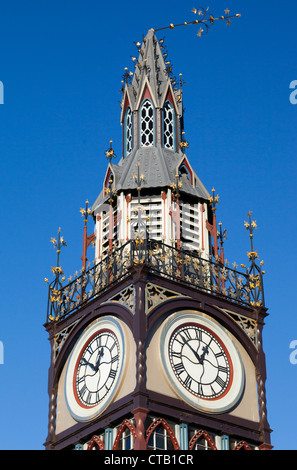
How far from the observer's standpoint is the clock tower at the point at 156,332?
47125 mm

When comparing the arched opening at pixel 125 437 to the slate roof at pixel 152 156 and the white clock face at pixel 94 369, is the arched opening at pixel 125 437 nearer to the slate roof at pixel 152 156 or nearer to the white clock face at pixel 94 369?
the white clock face at pixel 94 369

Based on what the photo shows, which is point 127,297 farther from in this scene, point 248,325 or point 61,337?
point 248,325

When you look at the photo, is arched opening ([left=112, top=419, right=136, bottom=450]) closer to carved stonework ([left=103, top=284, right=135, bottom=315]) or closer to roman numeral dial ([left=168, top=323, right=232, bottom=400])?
roman numeral dial ([left=168, top=323, right=232, bottom=400])

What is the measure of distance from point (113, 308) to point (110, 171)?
8.69 meters

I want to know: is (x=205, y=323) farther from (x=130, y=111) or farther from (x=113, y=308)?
(x=130, y=111)

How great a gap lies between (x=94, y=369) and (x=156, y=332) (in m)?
2.95

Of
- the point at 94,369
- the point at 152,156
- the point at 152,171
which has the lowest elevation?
the point at 94,369

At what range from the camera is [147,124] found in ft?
191

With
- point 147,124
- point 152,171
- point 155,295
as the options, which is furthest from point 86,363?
point 147,124

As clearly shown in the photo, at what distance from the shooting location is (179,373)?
4812 cm

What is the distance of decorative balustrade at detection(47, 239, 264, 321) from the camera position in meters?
50.1

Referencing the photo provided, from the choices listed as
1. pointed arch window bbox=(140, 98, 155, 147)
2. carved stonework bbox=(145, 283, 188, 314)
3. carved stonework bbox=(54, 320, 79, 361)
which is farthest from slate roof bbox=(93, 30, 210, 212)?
carved stonework bbox=(54, 320, 79, 361)

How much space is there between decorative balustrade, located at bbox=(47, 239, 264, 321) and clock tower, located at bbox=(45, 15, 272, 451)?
53 mm
